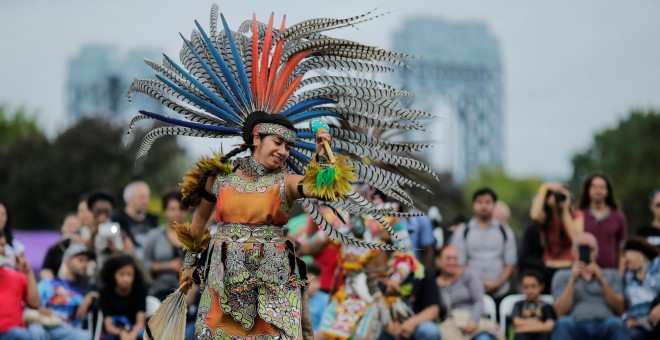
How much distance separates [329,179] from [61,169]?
41645 millimetres

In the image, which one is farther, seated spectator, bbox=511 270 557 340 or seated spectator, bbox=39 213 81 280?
seated spectator, bbox=39 213 81 280

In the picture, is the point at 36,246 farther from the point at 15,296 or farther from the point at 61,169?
the point at 61,169

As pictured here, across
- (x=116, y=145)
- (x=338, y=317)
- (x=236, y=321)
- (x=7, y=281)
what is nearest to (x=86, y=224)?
(x=7, y=281)

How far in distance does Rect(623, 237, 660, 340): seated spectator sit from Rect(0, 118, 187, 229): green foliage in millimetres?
34357

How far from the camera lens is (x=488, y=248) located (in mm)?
12328

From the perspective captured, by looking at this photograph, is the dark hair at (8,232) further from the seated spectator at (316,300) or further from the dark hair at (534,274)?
the dark hair at (534,274)

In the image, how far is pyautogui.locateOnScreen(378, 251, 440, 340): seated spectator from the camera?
10.7 m

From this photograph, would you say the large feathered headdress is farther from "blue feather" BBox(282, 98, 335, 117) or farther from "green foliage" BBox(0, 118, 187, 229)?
"green foliage" BBox(0, 118, 187, 229)

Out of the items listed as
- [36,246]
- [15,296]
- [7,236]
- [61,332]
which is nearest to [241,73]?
[15,296]

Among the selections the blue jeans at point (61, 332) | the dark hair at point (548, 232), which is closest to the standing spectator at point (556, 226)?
the dark hair at point (548, 232)

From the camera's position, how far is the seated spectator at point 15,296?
421 inches

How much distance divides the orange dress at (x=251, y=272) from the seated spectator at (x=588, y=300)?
14.6 ft

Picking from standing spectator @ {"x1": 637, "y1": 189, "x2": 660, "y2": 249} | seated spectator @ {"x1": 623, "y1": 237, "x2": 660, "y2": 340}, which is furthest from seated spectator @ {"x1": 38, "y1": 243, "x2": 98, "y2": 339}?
standing spectator @ {"x1": 637, "y1": 189, "x2": 660, "y2": 249}

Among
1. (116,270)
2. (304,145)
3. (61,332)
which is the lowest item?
(61,332)
